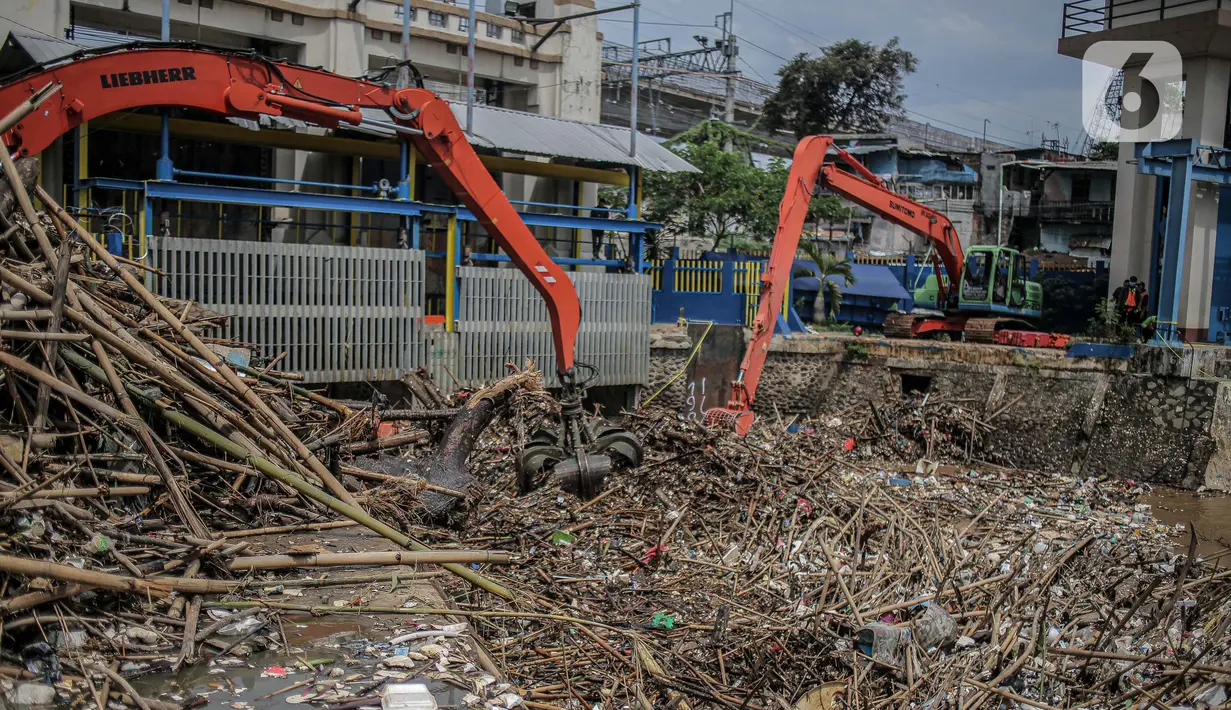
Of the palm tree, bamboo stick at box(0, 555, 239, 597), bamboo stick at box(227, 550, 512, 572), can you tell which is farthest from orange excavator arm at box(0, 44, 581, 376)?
the palm tree

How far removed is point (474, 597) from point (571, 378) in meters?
3.47

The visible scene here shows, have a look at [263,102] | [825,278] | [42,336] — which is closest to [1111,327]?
[825,278]

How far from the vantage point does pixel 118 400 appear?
5.75 metres

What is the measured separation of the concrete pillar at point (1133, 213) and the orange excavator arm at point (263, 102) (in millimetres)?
13566

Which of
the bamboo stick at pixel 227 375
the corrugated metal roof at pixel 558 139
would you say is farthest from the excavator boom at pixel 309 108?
the corrugated metal roof at pixel 558 139

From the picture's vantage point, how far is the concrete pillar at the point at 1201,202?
18.0 m

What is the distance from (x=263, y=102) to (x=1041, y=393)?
40.1 feet

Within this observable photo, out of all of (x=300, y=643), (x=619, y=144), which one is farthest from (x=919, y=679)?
(x=619, y=144)

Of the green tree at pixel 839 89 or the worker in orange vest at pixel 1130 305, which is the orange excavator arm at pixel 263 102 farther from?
the green tree at pixel 839 89

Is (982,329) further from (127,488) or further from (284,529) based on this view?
(127,488)

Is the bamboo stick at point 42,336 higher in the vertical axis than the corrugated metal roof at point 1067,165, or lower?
lower

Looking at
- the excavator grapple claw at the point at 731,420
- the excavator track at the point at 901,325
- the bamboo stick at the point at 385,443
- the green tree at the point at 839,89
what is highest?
the green tree at the point at 839,89

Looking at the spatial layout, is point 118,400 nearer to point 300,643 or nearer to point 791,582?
point 300,643

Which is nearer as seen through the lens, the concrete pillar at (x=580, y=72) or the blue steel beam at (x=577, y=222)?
the blue steel beam at (x=577, y=222)
